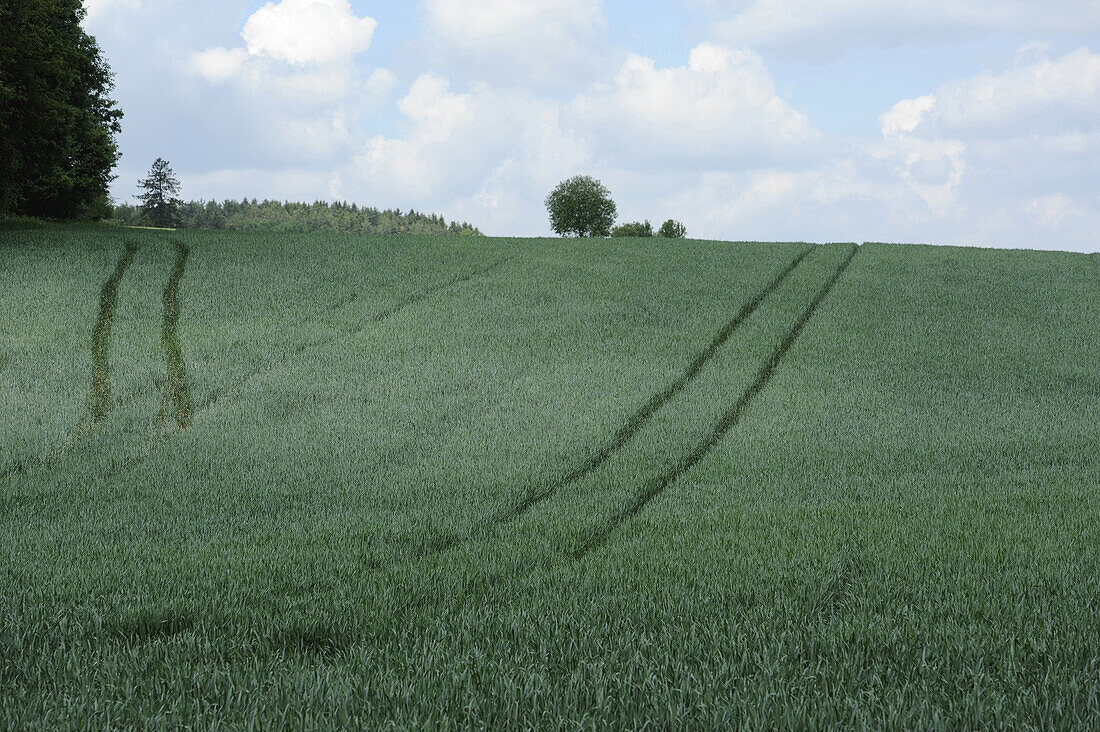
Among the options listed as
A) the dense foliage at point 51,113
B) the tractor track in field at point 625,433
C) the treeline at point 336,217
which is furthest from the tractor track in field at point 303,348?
the treeline at point 336,217

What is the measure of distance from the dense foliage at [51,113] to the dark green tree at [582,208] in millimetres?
45638

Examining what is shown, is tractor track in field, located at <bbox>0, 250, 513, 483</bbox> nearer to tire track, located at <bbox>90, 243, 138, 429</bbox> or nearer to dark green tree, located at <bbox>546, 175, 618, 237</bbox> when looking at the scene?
tire track, located at <bbox>90, 243, 138, 429</bbox>

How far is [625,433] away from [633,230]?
73619mm

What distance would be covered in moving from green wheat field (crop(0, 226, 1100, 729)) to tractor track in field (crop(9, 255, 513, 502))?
6.1 inches

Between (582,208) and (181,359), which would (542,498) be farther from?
(582,208)

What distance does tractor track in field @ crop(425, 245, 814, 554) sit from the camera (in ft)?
30.1

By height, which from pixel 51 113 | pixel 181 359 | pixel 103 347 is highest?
pixel 51 113

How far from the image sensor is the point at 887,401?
53.9ft

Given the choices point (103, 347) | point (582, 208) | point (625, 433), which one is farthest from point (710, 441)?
point (582, 208)

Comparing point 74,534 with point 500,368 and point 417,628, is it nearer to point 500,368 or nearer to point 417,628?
point 417,628

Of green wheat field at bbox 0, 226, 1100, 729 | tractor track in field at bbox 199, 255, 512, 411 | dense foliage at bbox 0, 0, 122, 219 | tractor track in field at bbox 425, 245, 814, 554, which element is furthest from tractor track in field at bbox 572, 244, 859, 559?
dense foliage at bbox 0, 0, 122, 219

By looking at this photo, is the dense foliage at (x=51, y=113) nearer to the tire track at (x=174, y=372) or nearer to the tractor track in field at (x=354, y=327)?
the tire track at (x=174, y=372)

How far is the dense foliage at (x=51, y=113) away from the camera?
2817cm

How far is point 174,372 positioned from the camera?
1766 cm
